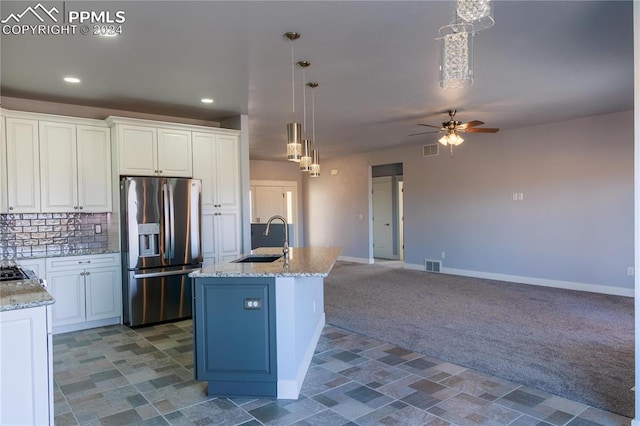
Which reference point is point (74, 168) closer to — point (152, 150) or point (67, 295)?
point (152, 150)

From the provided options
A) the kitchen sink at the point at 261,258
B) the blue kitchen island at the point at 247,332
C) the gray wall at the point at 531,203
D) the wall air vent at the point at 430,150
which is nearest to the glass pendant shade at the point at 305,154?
the kitchen sink at the point at 261,258

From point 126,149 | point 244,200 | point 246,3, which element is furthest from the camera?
point 244,200

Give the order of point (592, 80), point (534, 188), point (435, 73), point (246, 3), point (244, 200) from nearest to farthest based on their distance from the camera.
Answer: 1. point (246, 3)
2. point (435, 73)
3. point (592, 80)
4. point (244, 200)
5. point (534, 188)

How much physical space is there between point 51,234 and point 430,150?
6374 mm

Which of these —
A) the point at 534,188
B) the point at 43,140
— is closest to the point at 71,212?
the point at 43,140

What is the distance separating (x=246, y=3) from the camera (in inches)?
100

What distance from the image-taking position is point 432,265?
8.12 meters

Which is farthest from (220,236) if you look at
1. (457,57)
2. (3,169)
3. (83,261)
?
(457,57)

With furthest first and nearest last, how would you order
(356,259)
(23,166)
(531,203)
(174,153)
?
(356,259) → (531,203) → (174,153) → (23,166)

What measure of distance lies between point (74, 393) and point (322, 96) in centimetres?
360

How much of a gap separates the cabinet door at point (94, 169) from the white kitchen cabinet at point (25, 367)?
2933 millimetres

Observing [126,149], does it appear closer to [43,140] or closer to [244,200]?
[43,140]

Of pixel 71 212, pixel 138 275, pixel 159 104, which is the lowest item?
pixel 138 275

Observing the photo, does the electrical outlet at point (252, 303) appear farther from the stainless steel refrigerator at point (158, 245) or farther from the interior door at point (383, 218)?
the interior door at point (383, 218)
